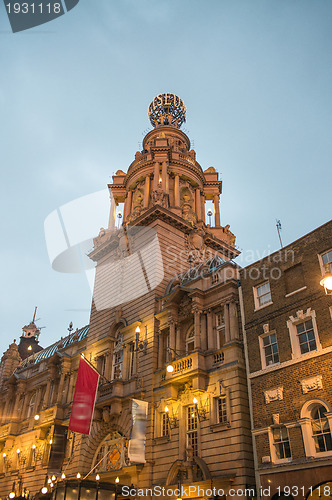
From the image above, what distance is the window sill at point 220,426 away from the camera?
2684 centimetres

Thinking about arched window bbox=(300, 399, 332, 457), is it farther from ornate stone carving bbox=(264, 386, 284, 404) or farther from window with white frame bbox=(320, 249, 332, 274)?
window with white frame bbox=(320, 249, 332, 274)

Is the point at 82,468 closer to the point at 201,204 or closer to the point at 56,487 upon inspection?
the point at 56,487

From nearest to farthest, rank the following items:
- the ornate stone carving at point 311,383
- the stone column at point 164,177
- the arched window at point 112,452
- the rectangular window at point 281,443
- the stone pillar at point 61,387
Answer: the ornate stone carving at point 311,383
the rectangular window at point 281,443
the arched window at point 112,452
the stone pillar at point 61,387
the stone column at point 164,177

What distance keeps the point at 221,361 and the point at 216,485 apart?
739 cm

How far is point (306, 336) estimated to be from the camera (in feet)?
81.0

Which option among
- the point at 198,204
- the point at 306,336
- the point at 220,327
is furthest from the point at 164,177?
the point at 306,336

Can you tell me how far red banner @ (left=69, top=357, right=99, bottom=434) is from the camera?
102 feet

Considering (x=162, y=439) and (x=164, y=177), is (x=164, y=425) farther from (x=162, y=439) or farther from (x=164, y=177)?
(x=164, y=177)

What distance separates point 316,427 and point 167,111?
50.6 meters

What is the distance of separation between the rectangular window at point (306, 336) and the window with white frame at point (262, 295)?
3296 mm

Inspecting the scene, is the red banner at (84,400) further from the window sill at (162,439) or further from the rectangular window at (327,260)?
the rectangular window at (327,260)

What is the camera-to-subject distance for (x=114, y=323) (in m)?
40.8

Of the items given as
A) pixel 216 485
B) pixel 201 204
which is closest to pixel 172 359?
pixel 216 485

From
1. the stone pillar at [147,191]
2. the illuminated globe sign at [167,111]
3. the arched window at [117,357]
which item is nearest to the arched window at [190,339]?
the arched window at [117,357]
